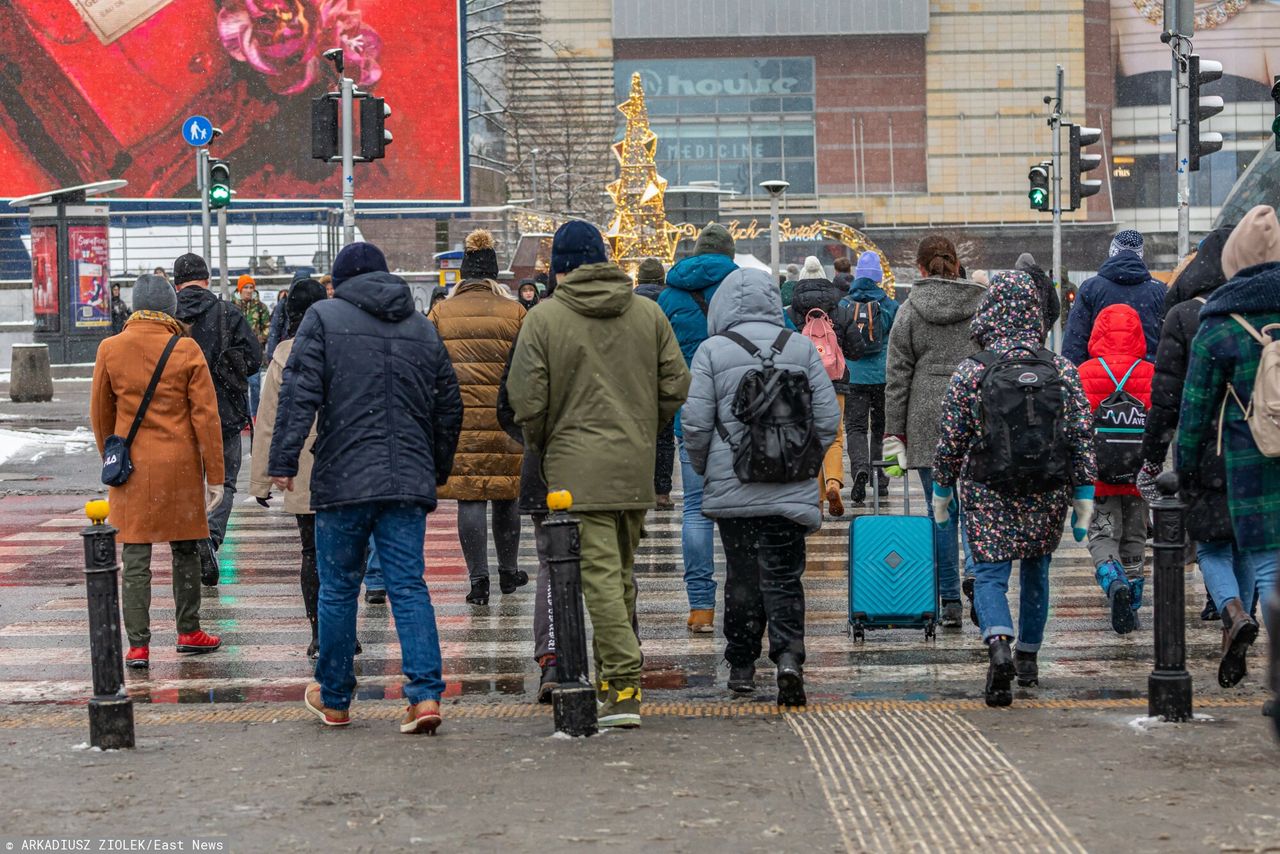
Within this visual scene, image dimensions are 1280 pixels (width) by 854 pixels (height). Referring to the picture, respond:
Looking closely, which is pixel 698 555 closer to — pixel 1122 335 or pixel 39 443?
pixel 1122 335

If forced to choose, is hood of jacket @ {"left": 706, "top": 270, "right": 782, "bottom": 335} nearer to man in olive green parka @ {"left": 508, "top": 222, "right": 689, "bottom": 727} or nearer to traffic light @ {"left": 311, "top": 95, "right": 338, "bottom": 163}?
man in olive green parka @ {"left": 508, "top": 222, "right": 689, "bottom": 727}

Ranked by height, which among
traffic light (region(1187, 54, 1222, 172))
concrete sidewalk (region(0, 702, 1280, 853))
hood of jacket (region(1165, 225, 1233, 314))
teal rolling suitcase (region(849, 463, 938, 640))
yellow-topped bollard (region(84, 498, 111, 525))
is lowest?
concrete sidewalk (region(0, 702, 1280, 853))

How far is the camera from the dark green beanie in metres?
10.8

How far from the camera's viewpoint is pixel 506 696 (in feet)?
27.4

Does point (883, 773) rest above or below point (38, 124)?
below

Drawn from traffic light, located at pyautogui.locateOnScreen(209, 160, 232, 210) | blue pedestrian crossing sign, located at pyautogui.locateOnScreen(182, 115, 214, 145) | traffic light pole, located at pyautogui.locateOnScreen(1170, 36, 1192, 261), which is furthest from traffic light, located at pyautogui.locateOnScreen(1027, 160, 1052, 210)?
traffic light, located at pyautogui.locateOnScreen(209, 160, 232, 210)

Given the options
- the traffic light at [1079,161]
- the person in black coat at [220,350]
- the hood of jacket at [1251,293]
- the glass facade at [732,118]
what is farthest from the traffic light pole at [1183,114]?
the glass facade at [732,118]

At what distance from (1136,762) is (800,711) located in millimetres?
1582

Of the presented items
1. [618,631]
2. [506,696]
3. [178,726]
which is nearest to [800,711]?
[618,631]

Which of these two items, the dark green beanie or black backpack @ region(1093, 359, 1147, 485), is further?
the dark green beanie

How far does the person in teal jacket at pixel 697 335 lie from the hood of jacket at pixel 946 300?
104 centimetres

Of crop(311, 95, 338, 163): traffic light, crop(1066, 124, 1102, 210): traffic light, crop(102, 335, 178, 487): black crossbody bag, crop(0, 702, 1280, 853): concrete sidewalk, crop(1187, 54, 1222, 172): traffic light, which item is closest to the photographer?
crop(0, 702, 1280, 853): concrete sidewalk

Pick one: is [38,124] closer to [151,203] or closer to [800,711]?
[151,203]

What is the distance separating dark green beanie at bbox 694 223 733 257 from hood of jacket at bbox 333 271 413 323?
3.52 metres
